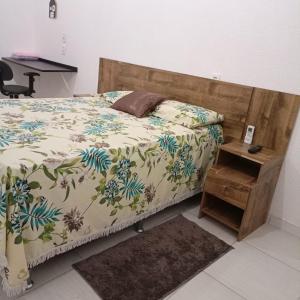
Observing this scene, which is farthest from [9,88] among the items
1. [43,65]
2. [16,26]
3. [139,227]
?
[139,227]

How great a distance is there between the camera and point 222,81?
2334mm

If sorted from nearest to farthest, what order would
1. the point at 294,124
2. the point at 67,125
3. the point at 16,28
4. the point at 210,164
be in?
the point at 67,125, the point at 294,124, the point at 210,164, the point at 16,28

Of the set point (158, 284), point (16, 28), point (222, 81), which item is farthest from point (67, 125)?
point (16, 28)

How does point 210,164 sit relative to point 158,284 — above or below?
above

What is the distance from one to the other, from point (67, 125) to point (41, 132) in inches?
9.5

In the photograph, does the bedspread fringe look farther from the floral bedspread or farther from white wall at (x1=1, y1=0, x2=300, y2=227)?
white wall at (x1=1, y1=0, x2=300, y2=227)

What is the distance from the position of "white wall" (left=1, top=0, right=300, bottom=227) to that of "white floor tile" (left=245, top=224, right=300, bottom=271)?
13cm

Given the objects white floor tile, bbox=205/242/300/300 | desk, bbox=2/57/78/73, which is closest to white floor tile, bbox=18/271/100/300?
white floor tile, bbox=205/242/300/300

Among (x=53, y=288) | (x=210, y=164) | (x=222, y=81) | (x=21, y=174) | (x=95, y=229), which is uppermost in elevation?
(x=222, y=81)

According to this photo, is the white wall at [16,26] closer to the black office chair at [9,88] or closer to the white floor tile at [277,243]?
the black office chair at [9,88]

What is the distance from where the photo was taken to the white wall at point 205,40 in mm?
2016

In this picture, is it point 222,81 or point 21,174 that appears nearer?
point 21,174

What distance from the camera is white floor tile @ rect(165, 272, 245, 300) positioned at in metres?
1.49

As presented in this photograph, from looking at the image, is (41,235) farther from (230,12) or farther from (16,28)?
(16,28)
